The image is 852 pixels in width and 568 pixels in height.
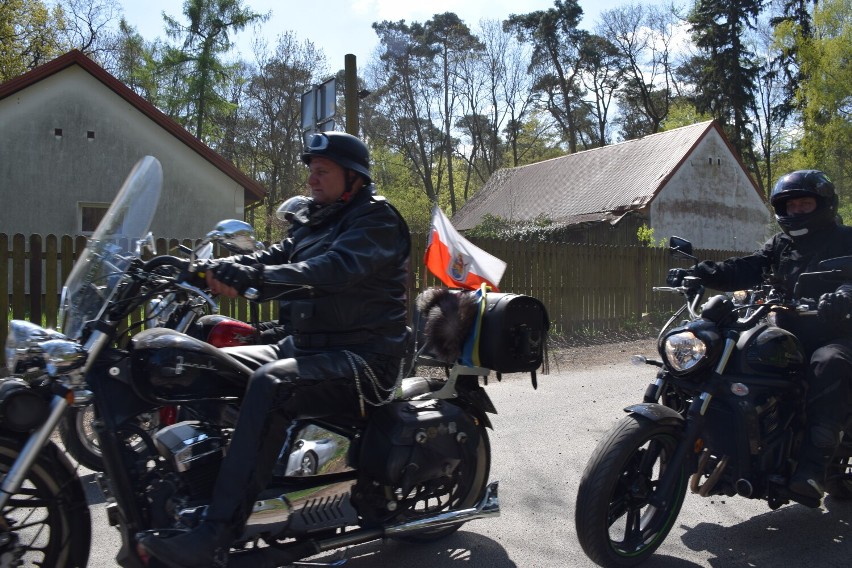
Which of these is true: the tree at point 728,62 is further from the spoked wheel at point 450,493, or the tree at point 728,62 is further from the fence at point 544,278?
the spoked wheel at point 450,493

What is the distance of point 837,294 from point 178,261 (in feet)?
10.0

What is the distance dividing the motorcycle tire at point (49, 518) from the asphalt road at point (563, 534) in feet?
2.75

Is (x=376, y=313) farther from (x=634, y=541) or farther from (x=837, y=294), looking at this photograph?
(x=837, y=294)

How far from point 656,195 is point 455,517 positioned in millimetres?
26218

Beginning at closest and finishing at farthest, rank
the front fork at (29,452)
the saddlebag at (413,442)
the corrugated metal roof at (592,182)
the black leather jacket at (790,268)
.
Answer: the front fork at (29,452) < the saddlebag at (413,442) < the black leather jacket at (790,268) < the corrugated metal roof at (592,182)

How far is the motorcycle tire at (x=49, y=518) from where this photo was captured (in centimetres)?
259

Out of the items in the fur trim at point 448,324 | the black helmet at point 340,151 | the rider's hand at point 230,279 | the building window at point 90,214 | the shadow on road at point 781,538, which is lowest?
the shadow on road at point 781,538

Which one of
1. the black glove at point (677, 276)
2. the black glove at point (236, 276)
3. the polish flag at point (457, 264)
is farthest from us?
the black glove at point (677, 276)

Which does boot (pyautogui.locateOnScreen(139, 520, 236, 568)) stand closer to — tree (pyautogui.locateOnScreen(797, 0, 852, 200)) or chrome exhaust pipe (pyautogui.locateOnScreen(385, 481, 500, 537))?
chrome exhaust pipe (pyautogui.locateOnScreen(385, 481, 500, 537))

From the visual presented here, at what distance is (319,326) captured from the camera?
127 inches

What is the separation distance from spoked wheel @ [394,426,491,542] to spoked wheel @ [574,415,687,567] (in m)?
0.59

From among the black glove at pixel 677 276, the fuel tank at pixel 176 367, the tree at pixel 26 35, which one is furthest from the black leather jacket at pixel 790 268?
the tree at pixel 26 35

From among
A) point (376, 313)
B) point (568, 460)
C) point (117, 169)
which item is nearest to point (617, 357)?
point (568, 460)

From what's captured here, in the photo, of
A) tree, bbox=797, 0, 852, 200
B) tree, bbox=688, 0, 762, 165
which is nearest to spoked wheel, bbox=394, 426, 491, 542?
tree, bbox=797, 0, 852, 200
